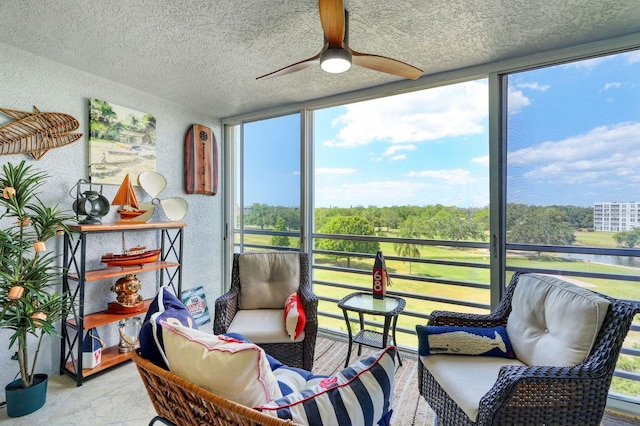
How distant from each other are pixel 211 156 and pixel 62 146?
148cm

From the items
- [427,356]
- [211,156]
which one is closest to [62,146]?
[211,156]

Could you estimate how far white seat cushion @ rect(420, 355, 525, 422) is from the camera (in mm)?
1331

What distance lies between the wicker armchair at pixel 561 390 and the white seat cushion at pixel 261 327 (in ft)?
4.12

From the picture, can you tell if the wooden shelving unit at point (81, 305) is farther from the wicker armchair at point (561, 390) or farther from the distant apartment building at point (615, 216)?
the distant apartment building at point (615, 216)

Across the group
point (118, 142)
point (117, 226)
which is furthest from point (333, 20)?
point (118, 142)

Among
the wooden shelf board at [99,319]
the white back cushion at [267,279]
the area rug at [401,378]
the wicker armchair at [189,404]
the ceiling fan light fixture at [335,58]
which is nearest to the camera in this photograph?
the wicker armchair at [189,404]

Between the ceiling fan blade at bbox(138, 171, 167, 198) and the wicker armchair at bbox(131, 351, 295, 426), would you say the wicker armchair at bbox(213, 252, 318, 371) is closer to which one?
the wicker armchair at bbox(131, 351, 295, 426)

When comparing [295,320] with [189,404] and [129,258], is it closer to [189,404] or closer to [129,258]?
[189,404]

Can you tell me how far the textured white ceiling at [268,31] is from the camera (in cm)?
170

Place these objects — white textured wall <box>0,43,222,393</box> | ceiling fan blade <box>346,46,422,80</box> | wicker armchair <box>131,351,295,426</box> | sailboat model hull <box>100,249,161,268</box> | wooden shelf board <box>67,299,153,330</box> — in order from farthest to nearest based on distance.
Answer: sailboat model hull <box>100,249,161,268</box> → wooden shelf board <box>67,299,153,330</box> → white textured wall <box>0,43,222,393</box> → ceiling fan blade <box>346,46,422,80</box> → wicker armchair <box>131,351,295,426</box>

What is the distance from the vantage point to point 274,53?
224 centimetres

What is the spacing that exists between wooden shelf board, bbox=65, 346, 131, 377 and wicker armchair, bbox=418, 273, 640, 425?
2.59m

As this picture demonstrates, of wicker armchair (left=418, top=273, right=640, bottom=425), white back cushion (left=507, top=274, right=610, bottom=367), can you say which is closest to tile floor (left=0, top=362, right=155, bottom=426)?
wicker armchair (left=418, top=273, right=640, bottom=425)

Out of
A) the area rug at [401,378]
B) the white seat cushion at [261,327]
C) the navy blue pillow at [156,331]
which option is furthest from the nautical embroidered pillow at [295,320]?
the navy blue pillow at [156,331]
